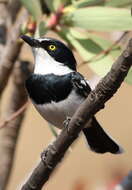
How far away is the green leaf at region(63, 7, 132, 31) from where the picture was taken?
2.48 meters

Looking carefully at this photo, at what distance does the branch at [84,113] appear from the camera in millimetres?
1764

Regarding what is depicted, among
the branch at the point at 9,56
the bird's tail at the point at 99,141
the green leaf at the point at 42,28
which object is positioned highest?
the green leaf at the point at 42,28

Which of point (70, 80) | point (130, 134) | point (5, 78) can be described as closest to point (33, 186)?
point (70, 80)

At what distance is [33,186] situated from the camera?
79.4 inches

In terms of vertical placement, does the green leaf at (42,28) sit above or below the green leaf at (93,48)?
above

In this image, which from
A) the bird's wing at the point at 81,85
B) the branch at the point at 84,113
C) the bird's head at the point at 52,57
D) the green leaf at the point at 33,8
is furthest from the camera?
the green leaf at the point at 33,8

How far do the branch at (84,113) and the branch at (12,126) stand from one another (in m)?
0.52

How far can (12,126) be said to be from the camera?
268 cm

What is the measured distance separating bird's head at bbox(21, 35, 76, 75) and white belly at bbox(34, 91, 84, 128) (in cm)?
12

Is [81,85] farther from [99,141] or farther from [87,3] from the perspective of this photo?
[87,3]

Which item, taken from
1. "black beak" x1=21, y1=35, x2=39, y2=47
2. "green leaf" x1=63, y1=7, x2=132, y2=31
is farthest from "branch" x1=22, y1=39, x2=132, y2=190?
"green leaf" x1=63, y1=7, x2=132, y2=31

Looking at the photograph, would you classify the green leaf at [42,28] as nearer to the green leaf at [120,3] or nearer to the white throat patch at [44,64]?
the white throat patch at [44,64]

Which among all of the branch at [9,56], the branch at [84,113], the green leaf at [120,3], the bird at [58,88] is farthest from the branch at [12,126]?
the branch at [84,113]

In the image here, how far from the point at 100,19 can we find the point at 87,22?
0.04m
